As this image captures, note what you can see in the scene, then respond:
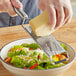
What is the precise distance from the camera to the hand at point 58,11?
3.09ft

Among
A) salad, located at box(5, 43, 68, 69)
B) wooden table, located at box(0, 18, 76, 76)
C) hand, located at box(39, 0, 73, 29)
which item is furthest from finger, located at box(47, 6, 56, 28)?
wooden table, located at box(0, 18, 76, 76)

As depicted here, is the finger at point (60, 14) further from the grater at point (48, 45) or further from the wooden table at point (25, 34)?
the wooden table at point (25, 34)

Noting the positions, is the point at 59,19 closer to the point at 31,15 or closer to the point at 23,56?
the point at 23,56

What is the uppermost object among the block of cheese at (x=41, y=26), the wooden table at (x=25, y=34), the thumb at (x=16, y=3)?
the thumb at (x=16, y=3)

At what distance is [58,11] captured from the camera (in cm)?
96

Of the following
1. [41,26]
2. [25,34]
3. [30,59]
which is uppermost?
[41,26]

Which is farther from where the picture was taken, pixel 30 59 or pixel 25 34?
pixel 25 34

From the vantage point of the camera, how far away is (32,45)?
113cm

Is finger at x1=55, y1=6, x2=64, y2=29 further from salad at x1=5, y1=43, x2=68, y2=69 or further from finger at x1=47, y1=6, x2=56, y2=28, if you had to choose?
salad at x1=5, y1=43, x2=68, y2=69

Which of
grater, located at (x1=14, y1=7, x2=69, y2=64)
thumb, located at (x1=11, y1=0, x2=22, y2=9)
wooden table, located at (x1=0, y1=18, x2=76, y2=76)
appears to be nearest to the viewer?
grater, located at (x1=14, y1=7, x2=69, y2=64)

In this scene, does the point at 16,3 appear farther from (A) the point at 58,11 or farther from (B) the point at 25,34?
(B) the point at 25,34

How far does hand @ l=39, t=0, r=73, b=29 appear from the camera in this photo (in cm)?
94

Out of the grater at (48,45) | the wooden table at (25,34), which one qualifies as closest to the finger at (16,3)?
the grater at (48,45)

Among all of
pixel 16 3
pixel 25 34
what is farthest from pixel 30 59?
pixel 25 34
